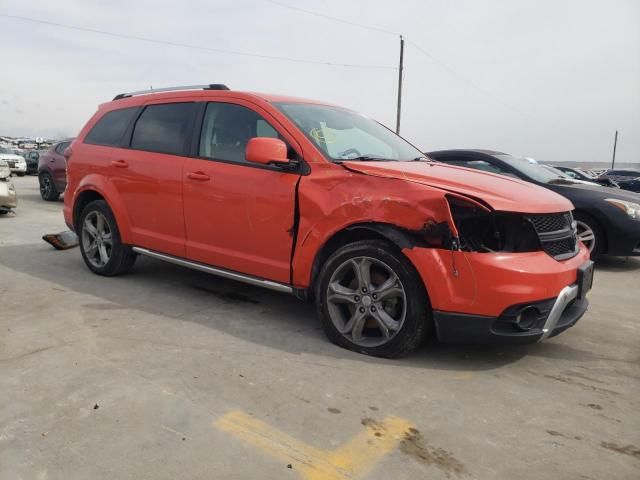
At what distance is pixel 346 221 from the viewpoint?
343 centimetres

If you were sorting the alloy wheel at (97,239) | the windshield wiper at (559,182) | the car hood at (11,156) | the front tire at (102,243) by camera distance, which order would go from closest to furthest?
the front tire at (102,243) < the alloy wheel at (97,239) < the windshield wiper at (559,182) < the car hood at (11,156)

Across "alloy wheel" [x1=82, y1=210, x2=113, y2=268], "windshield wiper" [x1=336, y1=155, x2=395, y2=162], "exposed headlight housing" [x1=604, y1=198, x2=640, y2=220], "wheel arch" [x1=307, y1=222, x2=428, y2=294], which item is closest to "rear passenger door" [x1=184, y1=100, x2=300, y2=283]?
"wheel arch" [x1=307, y1=222, x2=428, y2=294]

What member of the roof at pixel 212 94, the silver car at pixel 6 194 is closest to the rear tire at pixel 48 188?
the silver car at pixel 6 194

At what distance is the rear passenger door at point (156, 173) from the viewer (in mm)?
4465

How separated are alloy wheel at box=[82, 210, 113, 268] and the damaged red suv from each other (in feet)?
0.98

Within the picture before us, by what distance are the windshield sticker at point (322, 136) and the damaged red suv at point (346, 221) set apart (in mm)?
14

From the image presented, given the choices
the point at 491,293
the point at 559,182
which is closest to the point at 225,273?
the point at 491,293

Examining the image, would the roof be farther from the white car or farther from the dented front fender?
the white car

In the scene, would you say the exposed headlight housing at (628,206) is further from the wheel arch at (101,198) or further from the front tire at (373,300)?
the wheel arch at (101,198)

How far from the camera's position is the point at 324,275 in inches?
139

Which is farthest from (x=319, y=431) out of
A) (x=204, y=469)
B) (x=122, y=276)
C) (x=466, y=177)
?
(x=122, y=276)

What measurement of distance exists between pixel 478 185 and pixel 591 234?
3.98 m

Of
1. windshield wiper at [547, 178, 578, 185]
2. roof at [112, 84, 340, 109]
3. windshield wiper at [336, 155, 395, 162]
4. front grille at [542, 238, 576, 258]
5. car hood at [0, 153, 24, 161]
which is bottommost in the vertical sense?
front grille at [542, 238, 576, 258]

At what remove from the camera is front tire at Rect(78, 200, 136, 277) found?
511cm
